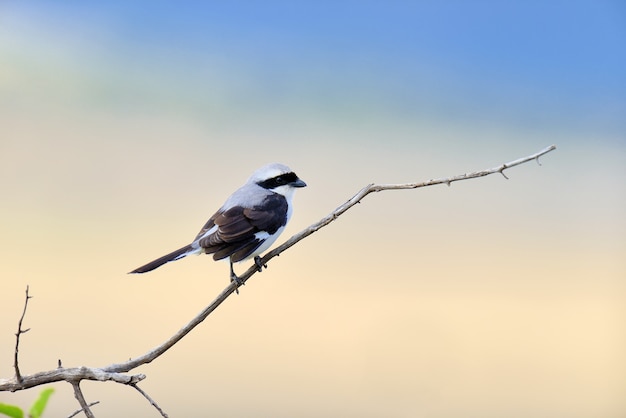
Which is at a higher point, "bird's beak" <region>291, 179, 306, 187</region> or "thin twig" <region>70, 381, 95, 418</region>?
"bird's beak" <region>291, 179, 306, 187</region>

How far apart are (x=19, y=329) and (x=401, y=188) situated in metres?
0.98

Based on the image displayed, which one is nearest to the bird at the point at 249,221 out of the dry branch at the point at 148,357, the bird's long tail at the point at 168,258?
the bird's long tail at the point at 168,258

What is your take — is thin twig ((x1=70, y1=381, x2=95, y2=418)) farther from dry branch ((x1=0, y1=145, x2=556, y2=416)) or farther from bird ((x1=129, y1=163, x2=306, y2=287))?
bird ((x1=129, y1=163, x2=306, y2=287))

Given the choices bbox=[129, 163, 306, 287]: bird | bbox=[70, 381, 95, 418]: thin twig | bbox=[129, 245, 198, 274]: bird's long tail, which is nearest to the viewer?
bbox=[70, 381, 95, 418]: thin twig

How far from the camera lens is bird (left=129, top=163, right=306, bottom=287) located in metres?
2.57

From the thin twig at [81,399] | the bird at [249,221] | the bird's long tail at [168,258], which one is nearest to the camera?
the thin twig at [81,399]

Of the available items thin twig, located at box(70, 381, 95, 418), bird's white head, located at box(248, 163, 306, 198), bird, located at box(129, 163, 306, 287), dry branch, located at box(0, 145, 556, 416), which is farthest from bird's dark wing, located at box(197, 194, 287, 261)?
thin twig, located at box(70, 381, 95, 418)

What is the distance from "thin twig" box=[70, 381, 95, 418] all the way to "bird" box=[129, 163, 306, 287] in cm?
60

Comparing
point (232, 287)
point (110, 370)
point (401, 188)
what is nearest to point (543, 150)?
point (401, 188)

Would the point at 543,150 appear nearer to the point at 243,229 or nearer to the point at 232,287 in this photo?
the point at 232,287

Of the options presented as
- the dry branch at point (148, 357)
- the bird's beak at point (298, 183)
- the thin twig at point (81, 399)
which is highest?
the bird's beak at point (298, 183)

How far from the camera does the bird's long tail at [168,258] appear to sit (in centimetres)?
231

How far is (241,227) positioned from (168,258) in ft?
1.06

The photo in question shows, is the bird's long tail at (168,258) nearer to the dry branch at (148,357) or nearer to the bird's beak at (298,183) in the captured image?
the dry branch at (148,357)
